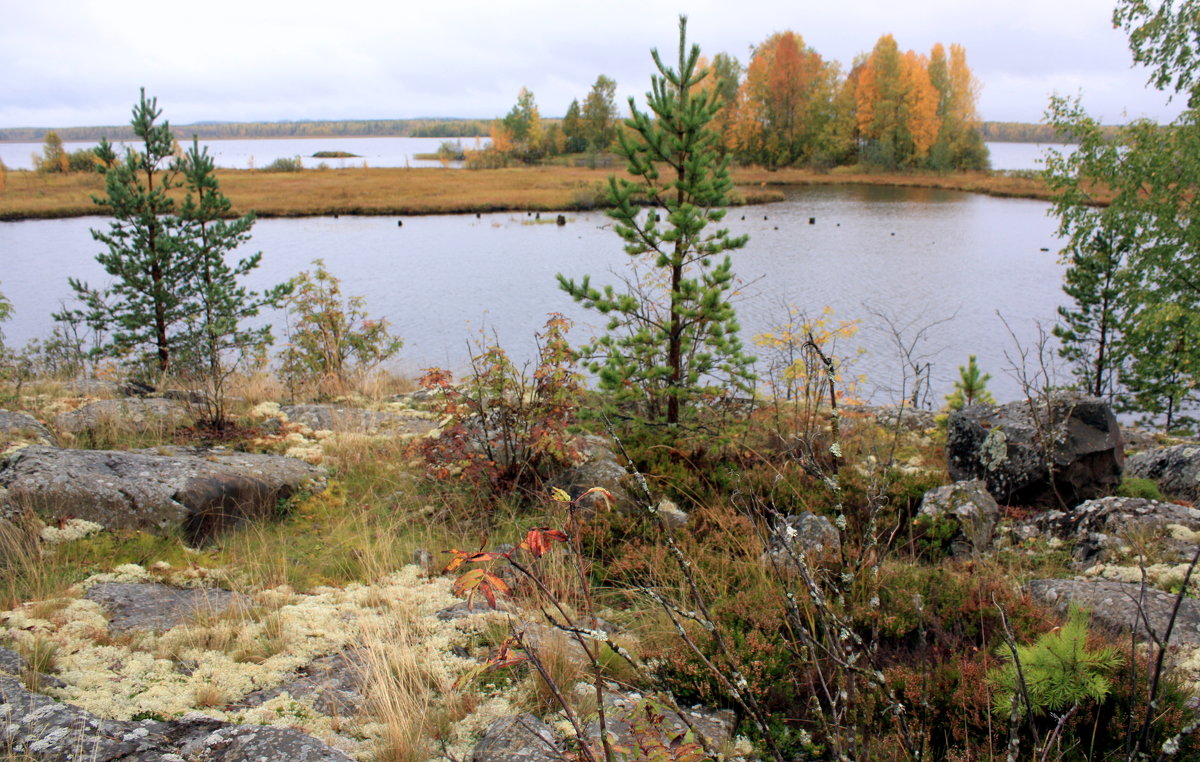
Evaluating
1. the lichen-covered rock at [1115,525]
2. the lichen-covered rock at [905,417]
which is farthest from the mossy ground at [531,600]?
the lichen-covered rock at [905,417]

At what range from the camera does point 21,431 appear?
21.4 ft

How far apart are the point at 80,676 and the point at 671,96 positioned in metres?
6.58

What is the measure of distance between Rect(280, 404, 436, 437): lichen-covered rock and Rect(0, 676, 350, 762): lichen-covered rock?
5.45 m

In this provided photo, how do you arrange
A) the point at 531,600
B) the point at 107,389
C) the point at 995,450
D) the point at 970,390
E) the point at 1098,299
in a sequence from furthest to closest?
the point at 1098,299 → the point at 970,390 → the point at 107,389 → the point at 995,450 → the point at 531,600

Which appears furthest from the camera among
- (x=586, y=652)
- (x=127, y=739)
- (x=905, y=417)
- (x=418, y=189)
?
(x=418, y=189)

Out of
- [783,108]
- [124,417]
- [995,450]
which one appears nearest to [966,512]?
[995,450]

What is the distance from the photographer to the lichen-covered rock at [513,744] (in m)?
2.87

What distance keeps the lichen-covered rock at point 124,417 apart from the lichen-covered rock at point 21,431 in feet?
1.85

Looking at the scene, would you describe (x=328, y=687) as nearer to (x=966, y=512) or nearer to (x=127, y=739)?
(x=127, y=739)

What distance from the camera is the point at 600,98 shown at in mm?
92625

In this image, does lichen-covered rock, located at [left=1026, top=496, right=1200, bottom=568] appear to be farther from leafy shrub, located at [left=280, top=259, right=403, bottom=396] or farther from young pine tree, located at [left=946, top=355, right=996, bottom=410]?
leafy shrub, located at [left=280, top=259, right=403, bottom=396]

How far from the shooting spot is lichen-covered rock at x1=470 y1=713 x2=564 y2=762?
9.43 ft

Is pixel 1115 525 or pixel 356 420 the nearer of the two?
pixel 1115 525

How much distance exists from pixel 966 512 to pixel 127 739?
19.0 ft
